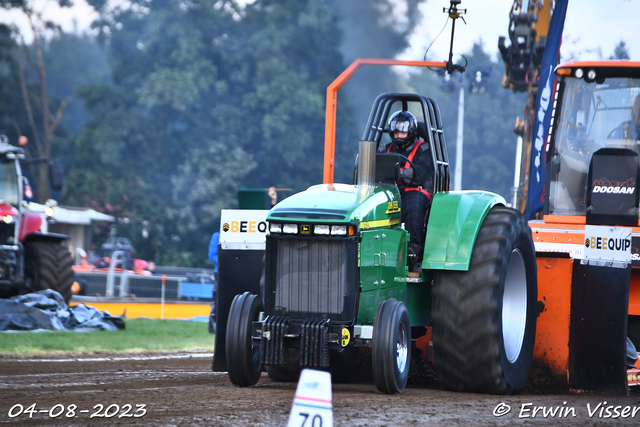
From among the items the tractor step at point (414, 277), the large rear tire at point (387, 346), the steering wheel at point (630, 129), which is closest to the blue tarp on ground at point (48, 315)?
the tractor step at point (414, 277)

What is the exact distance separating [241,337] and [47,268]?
8866mm

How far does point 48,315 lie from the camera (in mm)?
12367

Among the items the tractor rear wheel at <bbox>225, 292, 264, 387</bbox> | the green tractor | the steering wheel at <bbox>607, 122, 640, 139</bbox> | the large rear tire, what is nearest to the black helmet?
the green tractor

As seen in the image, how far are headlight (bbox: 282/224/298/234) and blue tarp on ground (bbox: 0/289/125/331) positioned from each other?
717 centimetres

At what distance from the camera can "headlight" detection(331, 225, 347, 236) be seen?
5.90 m

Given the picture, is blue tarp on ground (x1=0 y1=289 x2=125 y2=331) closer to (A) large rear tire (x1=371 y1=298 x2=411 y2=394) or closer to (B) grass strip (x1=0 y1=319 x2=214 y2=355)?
(B) grass strip (x1=0 y1=319 x2=214 y2=355)

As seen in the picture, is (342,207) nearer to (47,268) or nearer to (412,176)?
(412,176)

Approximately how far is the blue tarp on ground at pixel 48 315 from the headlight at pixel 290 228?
717cm

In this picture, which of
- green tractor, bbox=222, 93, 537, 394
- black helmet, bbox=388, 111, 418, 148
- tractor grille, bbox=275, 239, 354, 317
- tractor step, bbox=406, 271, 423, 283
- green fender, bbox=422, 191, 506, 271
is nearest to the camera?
green tractor, bbox=222, 93, 537, 394

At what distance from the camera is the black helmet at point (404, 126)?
23.4ft

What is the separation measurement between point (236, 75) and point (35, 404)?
108 feet

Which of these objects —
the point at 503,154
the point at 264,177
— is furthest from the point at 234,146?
the point at 503,154

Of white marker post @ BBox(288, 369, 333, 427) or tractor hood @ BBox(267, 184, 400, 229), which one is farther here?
tractor hood @ BBox(267, 184, 400, 229)

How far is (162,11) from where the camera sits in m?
38.1
